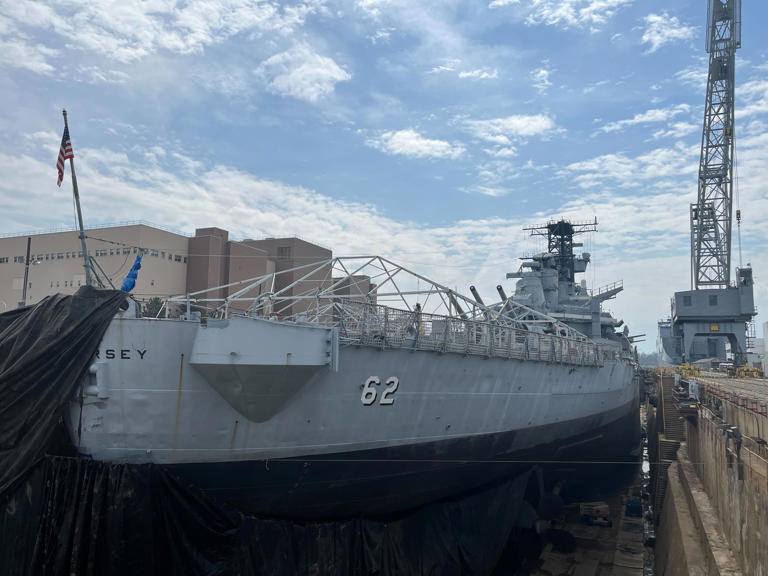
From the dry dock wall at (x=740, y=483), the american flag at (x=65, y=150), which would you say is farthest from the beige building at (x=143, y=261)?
the dry dock wall at (x=740, y=483)

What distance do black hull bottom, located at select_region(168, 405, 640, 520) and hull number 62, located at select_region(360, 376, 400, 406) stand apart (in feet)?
3.57

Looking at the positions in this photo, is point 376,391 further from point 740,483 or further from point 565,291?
point 565,291

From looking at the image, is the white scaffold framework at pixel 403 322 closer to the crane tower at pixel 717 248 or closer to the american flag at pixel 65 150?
the american flag at pixel 65 150

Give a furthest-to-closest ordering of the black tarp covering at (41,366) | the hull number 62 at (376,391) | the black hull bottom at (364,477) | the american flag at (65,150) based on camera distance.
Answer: the hull number 62 at (376,391) → the american flag at (65,150) → the black hull bottom at (364,477) → the black tarp covering at (41,366)

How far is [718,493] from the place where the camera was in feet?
40.4

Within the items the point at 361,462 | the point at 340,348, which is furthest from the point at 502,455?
the point at 340,348

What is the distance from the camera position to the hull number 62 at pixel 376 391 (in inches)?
437

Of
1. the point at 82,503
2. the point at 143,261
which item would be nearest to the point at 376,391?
the point at 82,503

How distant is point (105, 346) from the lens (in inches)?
363

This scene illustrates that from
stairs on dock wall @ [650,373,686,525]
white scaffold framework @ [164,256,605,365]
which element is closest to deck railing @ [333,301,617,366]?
white scaffold framework @ [164,256,605,365]

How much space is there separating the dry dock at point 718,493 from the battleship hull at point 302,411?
4.82 m

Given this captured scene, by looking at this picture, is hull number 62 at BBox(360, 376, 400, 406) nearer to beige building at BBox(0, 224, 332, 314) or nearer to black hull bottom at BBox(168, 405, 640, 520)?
black hull bottom at BBox(168, 405, 640, 520)

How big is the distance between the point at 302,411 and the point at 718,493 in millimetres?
9963

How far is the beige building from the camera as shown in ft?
130
